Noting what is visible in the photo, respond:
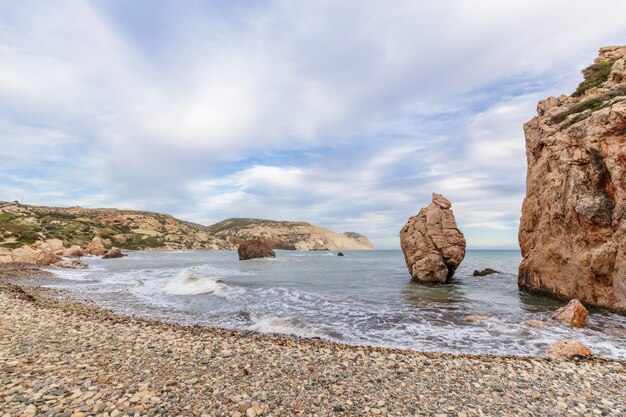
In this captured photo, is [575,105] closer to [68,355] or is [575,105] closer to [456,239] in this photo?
[456,239]

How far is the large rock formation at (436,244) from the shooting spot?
32531 mm

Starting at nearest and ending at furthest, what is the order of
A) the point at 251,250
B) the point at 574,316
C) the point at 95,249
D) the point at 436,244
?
1. the point at 574,316
2. the point at 436,244
3. the point at 251,250
4. the point at 95,249

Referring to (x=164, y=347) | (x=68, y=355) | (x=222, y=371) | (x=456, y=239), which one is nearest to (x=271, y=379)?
(x=222, y=371)

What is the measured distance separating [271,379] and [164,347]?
4.19 m

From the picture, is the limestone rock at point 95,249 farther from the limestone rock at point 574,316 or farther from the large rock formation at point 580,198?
the limestone rock at point 574,316

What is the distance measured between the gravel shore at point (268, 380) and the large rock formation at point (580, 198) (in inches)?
461

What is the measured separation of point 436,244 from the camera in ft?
109

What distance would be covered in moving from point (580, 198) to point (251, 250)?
2687 inches

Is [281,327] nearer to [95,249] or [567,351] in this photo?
[567,351]

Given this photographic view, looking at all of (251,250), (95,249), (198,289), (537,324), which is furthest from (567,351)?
(95,249)

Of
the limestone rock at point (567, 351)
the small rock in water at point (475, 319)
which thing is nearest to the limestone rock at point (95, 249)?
the small rock in water at point (475, 319)

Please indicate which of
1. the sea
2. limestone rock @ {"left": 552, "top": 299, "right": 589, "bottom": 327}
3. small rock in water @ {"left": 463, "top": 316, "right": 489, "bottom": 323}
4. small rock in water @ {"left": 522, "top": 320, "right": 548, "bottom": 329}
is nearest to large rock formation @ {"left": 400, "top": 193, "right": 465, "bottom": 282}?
the sea

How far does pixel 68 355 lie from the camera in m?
8.62

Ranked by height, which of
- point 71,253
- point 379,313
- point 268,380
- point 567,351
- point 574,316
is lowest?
point 379,313
